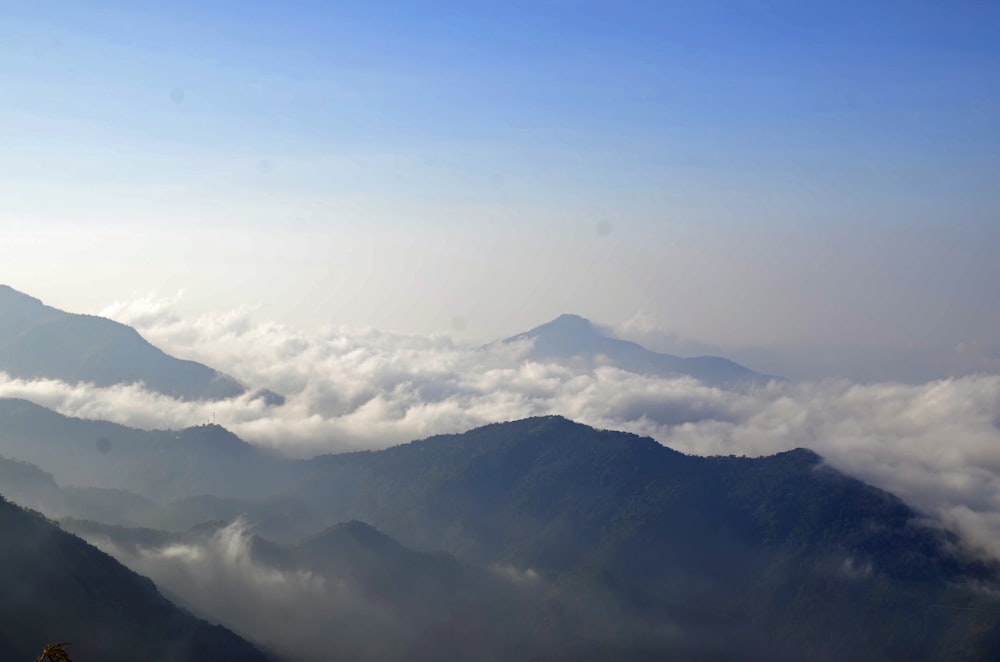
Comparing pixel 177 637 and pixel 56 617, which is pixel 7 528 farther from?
pixel 177 637

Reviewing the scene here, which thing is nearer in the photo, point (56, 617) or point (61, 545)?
point (56, 617)

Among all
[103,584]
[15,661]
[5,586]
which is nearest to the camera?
[15,661]

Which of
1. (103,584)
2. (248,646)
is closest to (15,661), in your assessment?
(103,584)

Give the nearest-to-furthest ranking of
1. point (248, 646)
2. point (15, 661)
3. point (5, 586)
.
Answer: point (15, 661) → point (5, 586) → point (248, 646)

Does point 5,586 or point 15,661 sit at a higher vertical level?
point 5,586

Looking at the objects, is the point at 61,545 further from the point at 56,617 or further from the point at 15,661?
the point at 15,661

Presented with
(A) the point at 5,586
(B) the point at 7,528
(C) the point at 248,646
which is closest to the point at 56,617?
(A) the point at 5,586
